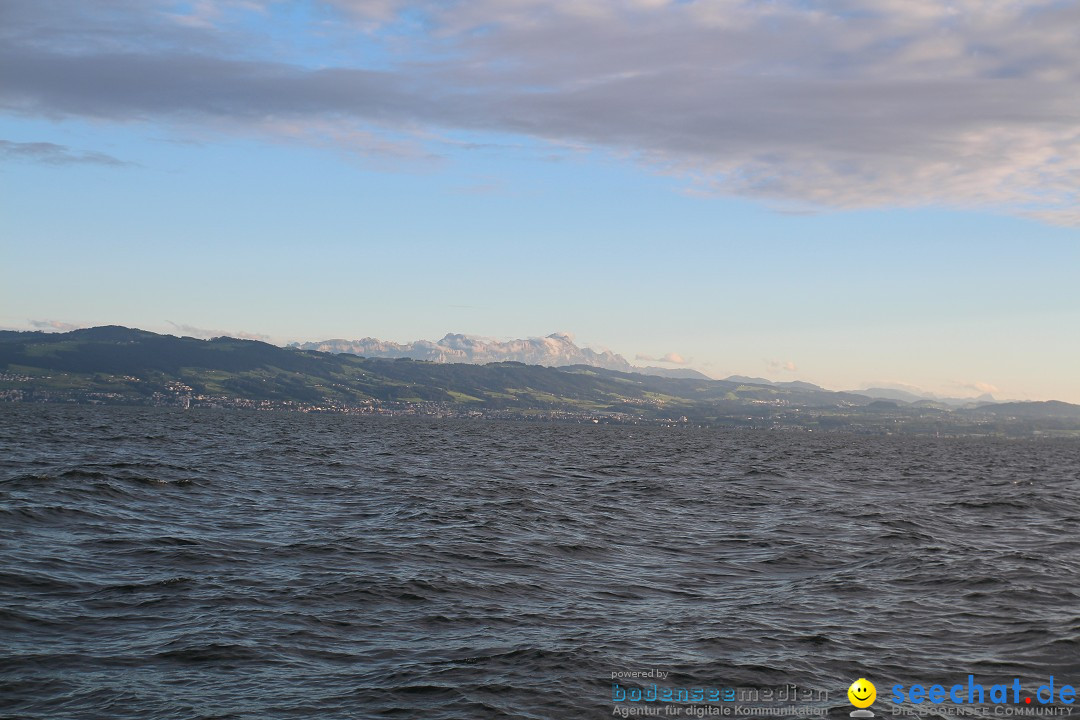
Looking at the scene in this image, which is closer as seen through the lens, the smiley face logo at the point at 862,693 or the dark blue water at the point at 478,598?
the smiley face logo at the point at 862,693

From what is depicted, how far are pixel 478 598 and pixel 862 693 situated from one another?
1108 centimetres

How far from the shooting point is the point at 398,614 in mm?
22750

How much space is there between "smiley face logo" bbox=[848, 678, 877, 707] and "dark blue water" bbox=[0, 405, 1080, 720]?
261 millimetres

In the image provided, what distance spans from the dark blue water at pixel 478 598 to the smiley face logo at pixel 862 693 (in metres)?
0.26

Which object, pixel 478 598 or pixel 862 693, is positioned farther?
pixel 478 598

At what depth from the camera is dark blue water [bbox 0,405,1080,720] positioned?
1708 centimetres

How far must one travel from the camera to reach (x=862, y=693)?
56.4 ft

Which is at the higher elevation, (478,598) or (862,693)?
(862,693)

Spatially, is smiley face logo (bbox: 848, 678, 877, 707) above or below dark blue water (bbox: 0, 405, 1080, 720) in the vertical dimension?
above

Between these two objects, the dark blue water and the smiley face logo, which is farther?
the dark blue water

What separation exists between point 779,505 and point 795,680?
35154 mm

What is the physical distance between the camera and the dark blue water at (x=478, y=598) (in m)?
17.1

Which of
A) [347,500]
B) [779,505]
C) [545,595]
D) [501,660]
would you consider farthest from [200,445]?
[501,660]

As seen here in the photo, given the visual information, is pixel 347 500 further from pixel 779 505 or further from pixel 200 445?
pixel 200 445
